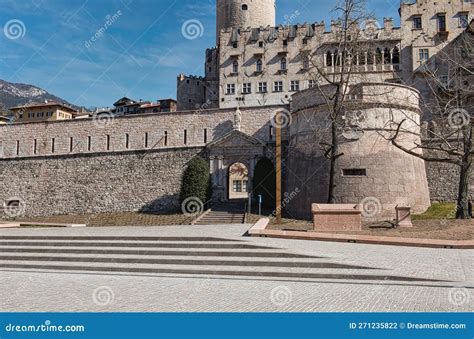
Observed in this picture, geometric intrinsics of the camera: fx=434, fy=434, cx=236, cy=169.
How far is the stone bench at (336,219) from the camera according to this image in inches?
651

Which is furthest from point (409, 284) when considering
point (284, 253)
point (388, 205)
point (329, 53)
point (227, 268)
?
point (329, 53)

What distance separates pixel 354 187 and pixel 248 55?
96.3 ft

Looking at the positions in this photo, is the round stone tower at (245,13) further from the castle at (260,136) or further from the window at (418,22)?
the window at (418,22)

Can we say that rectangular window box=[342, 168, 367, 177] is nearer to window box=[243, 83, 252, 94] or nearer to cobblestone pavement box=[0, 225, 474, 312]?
cobblestone pavement box=[0, 225, 474, 312]

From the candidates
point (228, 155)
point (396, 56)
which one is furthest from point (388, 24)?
point (228, 155)

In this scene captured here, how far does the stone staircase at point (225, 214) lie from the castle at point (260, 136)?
1515mm

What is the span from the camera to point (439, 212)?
2378cm

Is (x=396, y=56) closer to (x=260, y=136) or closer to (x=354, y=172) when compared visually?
(x=260, y=136)

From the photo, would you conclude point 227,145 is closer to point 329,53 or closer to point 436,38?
point 329,53

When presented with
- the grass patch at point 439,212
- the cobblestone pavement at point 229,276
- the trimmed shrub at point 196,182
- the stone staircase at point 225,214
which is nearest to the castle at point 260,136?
the grass patch at point 439,212

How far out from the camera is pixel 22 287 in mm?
10164

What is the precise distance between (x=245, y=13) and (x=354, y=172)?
3786cm

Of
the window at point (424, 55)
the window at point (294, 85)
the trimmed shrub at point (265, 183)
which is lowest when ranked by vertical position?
the trimmed shrub at point (265, 183)

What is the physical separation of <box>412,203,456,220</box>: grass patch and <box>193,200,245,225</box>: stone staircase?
380 inches
